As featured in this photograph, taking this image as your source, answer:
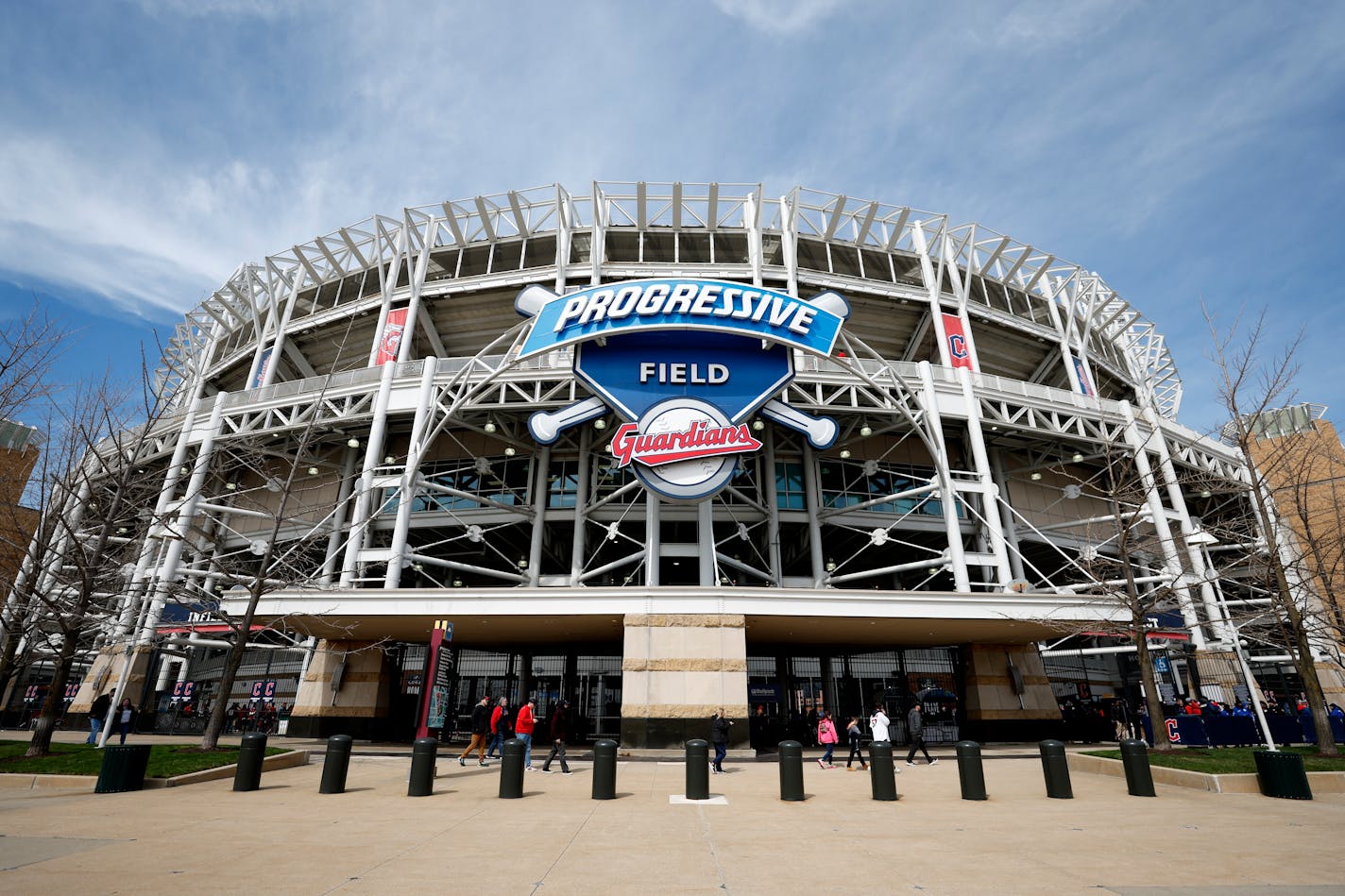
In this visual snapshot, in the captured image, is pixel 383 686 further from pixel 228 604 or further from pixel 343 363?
pixel 343 363

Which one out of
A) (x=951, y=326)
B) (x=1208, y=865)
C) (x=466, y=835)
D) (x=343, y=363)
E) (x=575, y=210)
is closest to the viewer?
(x=1208, y=865)

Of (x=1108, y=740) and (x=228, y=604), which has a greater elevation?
(x=228, y=604)

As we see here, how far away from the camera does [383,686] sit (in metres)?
24.5

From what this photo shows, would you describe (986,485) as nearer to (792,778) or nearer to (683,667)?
(683,667)

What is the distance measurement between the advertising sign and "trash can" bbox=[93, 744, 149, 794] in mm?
13289

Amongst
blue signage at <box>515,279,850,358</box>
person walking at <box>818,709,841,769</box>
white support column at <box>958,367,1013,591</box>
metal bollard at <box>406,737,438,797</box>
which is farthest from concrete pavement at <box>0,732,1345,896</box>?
blue signage at <box>515,279,850,358</box>

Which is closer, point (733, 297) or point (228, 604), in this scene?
point (228, 604)

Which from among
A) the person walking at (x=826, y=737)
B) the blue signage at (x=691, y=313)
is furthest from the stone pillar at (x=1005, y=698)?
the blue signage at (x=691, y=313)

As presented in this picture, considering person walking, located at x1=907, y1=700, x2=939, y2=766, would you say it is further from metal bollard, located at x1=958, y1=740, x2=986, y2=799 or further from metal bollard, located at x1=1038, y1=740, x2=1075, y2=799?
metal bollard, located at x1=958, y1=740, x2=986, y2=799

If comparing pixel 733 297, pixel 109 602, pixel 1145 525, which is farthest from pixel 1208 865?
pixel 109 602

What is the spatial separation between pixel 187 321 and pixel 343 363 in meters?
12.0

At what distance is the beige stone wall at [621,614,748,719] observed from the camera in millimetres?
18656

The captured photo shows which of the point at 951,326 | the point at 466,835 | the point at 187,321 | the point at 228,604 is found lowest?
the point at 466,835

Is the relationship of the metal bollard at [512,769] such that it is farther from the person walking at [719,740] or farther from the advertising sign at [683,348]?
the advertising sign at [683,348]
